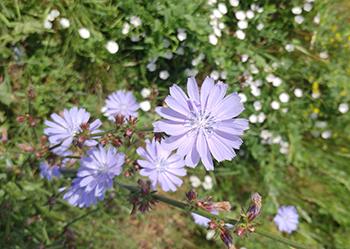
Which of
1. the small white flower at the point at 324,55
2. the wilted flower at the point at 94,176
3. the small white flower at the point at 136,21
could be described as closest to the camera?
the wilted flower at the point at 94,176

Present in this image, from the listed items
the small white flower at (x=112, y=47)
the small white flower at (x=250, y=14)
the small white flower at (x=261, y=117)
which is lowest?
the small white flower at (x=112, y=47)

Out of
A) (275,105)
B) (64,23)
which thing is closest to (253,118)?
(275,105)

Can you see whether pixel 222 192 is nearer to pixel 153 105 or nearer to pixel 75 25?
pixel 153 105

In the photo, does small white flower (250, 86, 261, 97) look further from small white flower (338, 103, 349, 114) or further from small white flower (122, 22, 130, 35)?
small white flower (122, 22, 130, 35)

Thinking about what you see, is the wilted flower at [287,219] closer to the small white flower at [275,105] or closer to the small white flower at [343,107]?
the small white flower at [275,105]

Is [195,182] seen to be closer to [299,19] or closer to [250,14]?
[250,14]

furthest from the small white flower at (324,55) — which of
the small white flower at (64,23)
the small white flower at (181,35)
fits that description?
the small white flower at (64,23)
